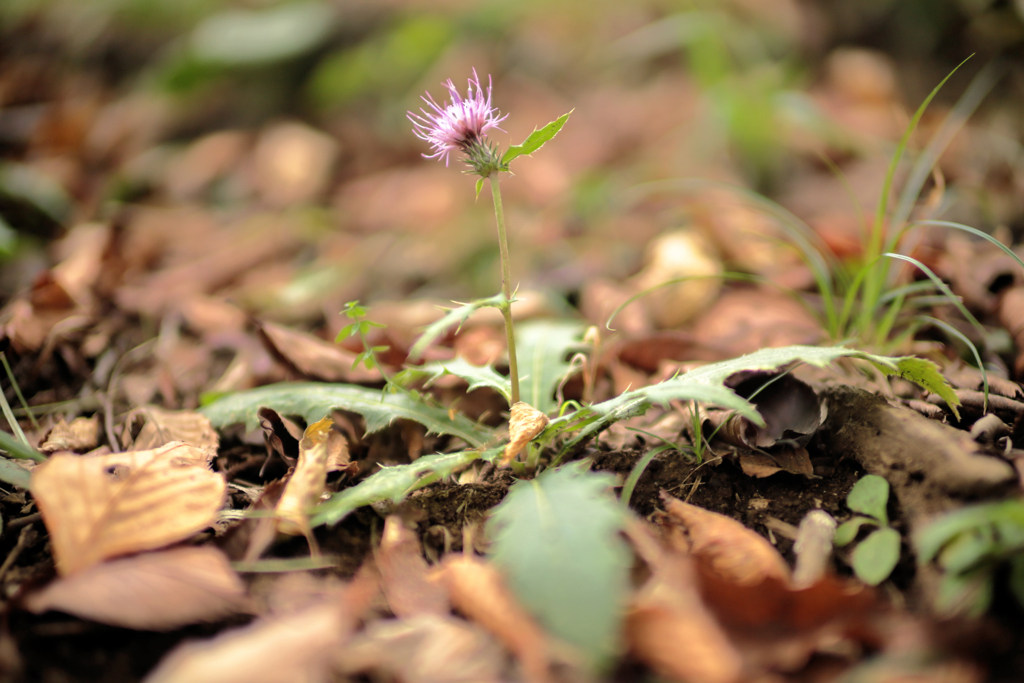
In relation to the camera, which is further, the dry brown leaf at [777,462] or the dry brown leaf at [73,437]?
the dry brown leaf at [73,437]

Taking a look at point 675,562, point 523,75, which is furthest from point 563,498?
point 523,75

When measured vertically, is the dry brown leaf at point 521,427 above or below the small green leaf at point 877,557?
above

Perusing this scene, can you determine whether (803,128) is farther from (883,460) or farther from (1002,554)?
(1002,554)

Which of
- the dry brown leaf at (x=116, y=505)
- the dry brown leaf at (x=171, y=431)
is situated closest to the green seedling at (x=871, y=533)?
the dry brown leaf at (x=116, y=505)

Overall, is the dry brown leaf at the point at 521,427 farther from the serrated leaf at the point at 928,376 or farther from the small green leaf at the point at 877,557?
the serrated leaf at the point at 928,376

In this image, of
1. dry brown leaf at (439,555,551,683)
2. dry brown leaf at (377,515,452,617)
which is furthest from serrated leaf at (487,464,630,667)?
dry brown leaf at (377,515,452,617)

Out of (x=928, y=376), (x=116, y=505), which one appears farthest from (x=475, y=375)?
(x=928, y=376)
